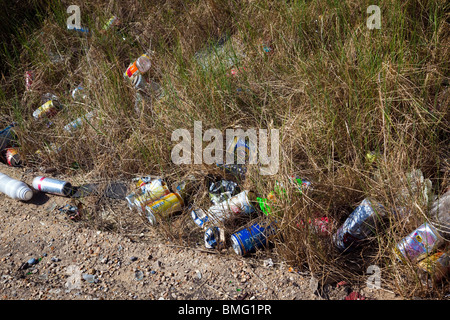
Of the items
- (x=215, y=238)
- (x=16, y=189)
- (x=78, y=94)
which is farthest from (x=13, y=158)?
(x=215, y=238)

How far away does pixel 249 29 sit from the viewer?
339cm

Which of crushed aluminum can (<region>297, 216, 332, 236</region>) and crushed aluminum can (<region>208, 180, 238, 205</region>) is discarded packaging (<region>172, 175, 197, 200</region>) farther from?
crushed aluminum can (<region>297, 216, 332, 236</region>)

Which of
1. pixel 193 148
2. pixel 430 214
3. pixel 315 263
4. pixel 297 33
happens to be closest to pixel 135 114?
pixel 193 148

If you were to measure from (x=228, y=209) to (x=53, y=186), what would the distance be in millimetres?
1354

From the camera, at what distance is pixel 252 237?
220 cm

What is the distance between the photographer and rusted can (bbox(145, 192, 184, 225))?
8.07 ft

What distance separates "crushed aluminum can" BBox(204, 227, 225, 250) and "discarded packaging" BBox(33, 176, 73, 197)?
117cm

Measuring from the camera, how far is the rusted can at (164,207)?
246 cm

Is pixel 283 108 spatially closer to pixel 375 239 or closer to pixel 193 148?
pixel 193 148

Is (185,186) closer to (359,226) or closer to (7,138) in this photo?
(359,226)

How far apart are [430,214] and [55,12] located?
4.10m

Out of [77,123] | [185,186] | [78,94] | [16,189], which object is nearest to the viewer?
[185,186]

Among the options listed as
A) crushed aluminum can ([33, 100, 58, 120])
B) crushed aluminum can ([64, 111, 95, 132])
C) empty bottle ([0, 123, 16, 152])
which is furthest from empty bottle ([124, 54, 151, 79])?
empty bottle ([0, 123, 16, 152])

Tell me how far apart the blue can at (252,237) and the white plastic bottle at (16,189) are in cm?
158
